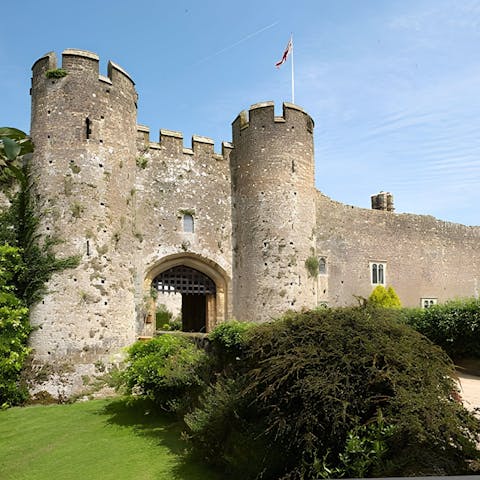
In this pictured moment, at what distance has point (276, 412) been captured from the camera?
6156mm

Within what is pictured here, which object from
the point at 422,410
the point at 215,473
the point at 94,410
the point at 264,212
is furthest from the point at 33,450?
the point at 264,212

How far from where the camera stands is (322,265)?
2298cm

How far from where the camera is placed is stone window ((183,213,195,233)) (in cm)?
1866

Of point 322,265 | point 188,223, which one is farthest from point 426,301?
point 188,223

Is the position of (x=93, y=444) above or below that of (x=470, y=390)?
below

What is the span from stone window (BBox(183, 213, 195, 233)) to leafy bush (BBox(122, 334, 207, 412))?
6.49 m

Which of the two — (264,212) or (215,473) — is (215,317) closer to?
(264,212)

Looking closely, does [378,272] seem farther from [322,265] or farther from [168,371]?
[168,371]

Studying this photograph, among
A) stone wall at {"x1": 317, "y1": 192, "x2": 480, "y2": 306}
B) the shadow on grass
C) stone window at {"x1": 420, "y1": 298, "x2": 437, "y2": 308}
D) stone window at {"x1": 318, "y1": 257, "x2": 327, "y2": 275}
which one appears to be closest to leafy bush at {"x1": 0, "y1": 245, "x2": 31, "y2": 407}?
the shadow on grass

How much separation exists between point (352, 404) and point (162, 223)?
44.2 feet

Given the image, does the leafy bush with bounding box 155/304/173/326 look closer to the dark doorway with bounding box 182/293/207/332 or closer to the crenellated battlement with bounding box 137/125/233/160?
the dark doorway with bounding box 182/293/207/332

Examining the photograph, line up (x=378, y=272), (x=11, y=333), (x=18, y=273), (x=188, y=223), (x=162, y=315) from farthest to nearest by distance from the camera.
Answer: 1. (x=162, y=315)
2. (x=378, y=272)
3. (x=188, y=223)
4. (x=18, y=273)
5. (x=11, y=333)

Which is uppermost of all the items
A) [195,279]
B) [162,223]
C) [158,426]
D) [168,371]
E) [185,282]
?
[162,223]

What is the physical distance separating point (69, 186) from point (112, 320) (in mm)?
4502
